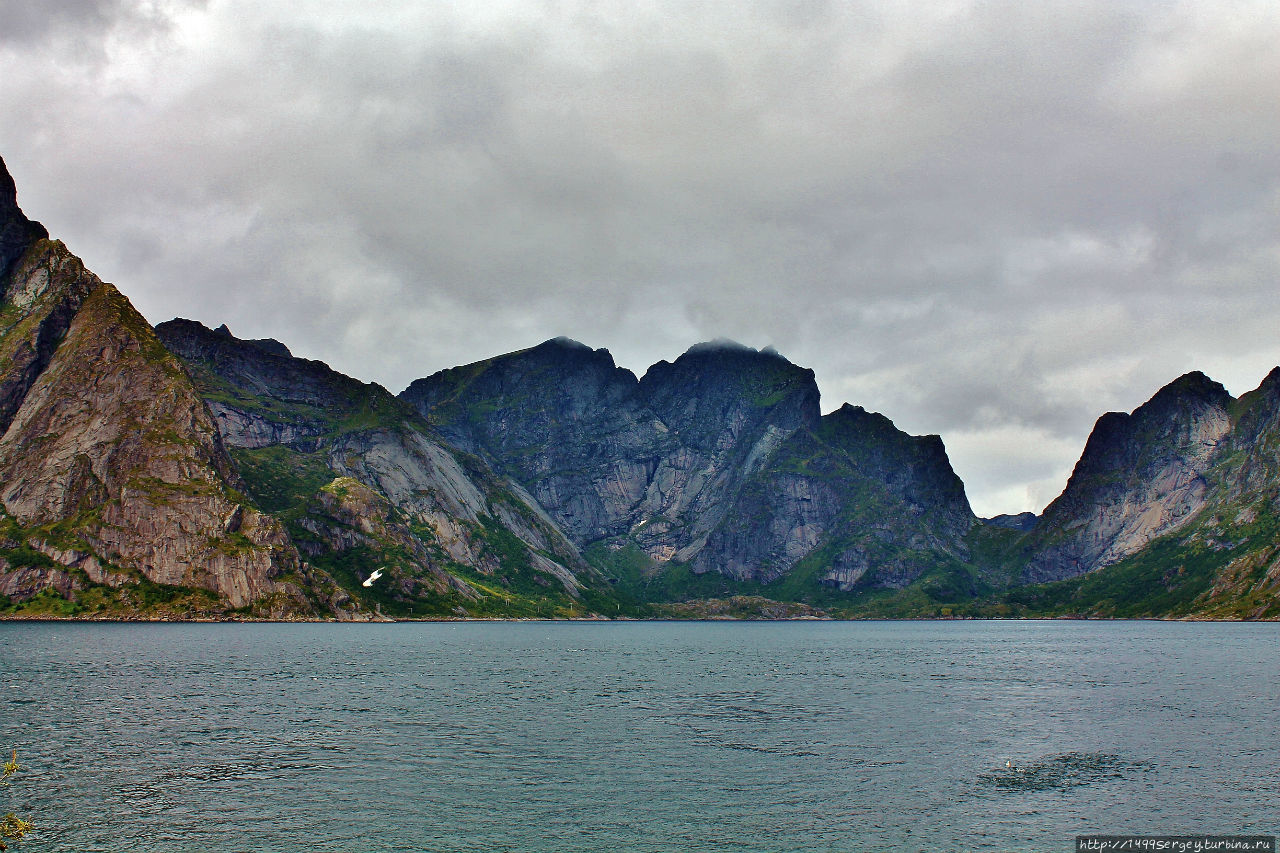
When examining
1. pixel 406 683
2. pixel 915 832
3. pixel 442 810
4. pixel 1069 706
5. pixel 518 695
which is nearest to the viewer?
pixel 915 832

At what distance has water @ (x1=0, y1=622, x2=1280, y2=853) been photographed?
58.1 m

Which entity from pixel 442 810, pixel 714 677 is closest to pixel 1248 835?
pixel 442 810

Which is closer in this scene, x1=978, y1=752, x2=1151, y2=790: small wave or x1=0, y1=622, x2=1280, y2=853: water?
x1=0, y1=622, x2=1280, y2=853: water

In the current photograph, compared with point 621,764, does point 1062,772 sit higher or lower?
higher

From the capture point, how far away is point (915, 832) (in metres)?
58.3

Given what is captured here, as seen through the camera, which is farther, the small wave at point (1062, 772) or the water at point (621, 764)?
the small wave at point (1062, 772)

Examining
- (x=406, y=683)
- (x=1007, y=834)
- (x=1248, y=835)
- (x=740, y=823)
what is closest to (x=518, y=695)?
(x=406, y=683)

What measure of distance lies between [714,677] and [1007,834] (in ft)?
368

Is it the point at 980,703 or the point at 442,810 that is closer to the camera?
the point at 442,810

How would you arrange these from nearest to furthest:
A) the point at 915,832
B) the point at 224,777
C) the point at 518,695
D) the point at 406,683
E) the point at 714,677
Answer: the point at 915,832 → the point at 224,777 → the point at 518,695 → the point at 406,683 → the point at 714,677

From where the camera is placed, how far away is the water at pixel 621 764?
190 feet

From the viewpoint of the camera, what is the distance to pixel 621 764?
79.0 metres

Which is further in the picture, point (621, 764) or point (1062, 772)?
point (621, 764)

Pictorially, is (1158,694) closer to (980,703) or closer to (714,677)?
(980,703)
